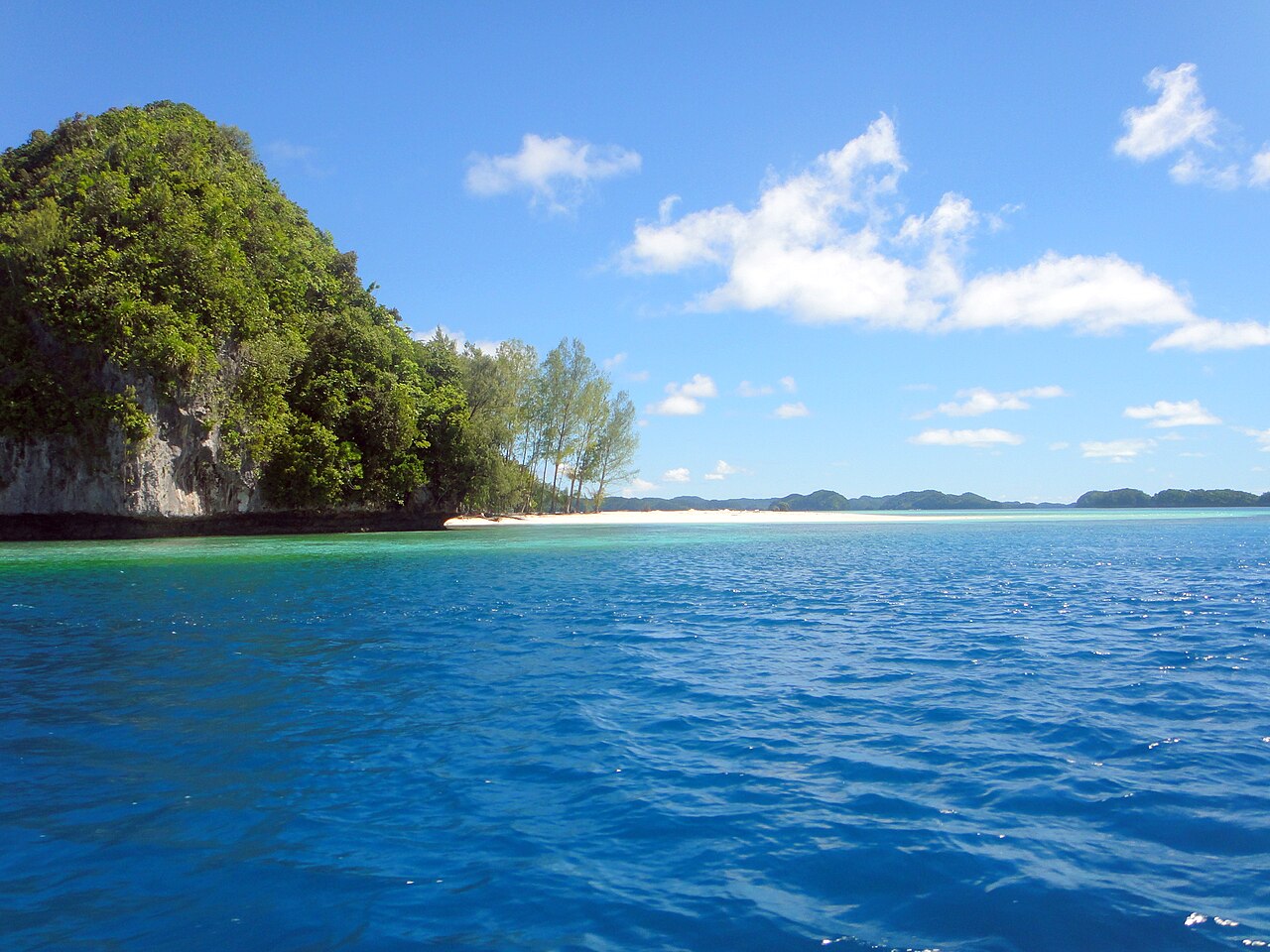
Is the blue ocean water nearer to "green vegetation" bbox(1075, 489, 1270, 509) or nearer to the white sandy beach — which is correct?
the white sandy beach

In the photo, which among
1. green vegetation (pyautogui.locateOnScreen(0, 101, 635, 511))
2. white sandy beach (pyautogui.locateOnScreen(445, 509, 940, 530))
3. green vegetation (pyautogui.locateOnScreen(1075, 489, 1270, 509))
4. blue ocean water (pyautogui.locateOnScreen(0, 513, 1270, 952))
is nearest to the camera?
blue ocean water (pyautogui.locateOnScreen(0, 513, 1270, 952))

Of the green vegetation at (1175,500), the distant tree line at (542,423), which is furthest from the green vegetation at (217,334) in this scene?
the green vegetation at (1175,500)

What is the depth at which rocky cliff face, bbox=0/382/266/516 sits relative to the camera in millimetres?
34438

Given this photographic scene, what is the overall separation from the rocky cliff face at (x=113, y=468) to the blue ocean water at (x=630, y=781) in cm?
2363

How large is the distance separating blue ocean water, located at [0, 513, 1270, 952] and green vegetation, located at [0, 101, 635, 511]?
2388 centimetres

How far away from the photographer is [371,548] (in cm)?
3164

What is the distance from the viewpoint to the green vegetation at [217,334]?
32625mm

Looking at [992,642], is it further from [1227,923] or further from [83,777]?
[83,777]

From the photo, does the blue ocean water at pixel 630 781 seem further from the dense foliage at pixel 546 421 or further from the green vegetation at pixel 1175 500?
the green vegetation at pixel 1175 500

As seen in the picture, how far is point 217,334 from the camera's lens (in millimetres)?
35375

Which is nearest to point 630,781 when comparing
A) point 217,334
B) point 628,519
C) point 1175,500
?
point 217,334

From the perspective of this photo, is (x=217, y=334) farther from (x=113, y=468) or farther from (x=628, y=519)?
(x=628, y=519)

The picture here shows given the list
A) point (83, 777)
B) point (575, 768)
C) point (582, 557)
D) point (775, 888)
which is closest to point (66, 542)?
point (582, 557)

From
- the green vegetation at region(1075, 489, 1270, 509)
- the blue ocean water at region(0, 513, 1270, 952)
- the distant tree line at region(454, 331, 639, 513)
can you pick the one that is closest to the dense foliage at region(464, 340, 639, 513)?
the distant tree line at region(454, 331, 639, 513)
